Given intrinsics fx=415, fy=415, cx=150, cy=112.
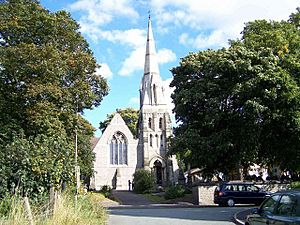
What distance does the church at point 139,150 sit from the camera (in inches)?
2613

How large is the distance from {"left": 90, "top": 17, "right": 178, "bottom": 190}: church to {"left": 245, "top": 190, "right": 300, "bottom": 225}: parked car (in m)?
55.4

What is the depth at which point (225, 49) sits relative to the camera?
3281cm

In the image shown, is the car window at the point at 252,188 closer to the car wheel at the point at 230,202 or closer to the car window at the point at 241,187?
the car window at the point at 241,187

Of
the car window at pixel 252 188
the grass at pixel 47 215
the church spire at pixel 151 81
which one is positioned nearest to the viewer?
the grass at pixel 47 215

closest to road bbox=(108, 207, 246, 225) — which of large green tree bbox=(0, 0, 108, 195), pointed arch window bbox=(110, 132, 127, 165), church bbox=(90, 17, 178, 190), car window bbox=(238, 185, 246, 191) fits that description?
large green tree bbox=(0, 0, 108, 195)

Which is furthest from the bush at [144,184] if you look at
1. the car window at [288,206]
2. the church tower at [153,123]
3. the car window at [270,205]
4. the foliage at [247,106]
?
the car window at [288,206]

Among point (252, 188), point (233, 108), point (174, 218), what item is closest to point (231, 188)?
point (252, 188)

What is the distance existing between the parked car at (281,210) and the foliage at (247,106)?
1944 cm

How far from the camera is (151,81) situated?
73062 mm

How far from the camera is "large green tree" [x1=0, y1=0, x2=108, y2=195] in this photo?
25219 millimetres

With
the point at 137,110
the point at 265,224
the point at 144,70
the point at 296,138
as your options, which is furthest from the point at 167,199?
the point at 137,110

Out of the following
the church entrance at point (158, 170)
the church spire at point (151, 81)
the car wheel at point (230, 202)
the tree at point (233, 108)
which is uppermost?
the church spire at point (151, 81)

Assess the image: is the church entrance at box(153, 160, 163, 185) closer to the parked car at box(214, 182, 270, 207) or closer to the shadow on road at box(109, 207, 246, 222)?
the parked car at box(214, 182, 270, 207)

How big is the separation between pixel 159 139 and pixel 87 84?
139ft
